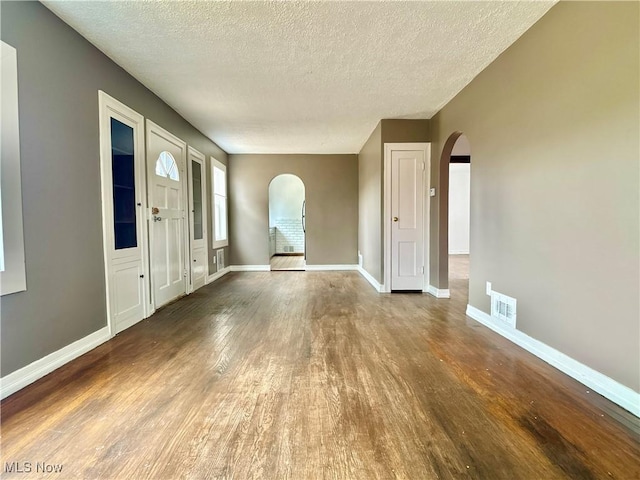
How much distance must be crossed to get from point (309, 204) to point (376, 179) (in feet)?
7.25

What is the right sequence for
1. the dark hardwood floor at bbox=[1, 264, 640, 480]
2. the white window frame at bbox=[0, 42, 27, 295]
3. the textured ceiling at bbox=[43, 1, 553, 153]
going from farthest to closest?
1. the textured ceiling at bbox=[43, 1, 553, 153]
2. the white window frame at bbox=[0, 42, 27, 295]
3. the dark hardwood floor at bbox=[1, 264, 640, 480]

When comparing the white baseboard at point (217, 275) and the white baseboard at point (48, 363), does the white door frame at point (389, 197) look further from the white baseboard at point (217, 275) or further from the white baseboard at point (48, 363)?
the white baseboard at point (48, 363)

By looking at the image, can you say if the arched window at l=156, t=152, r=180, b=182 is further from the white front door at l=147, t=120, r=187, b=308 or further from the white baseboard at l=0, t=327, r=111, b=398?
the white baseboard at l=0, t=327, r=111, b=398

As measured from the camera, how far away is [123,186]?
2.84 meters

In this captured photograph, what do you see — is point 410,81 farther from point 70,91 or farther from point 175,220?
point 175,220

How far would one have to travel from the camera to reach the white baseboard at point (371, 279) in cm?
440

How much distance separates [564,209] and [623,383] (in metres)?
1.05

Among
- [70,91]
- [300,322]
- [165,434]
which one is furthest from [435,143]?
[165,434]

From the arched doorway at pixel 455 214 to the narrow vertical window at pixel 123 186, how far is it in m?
3.57

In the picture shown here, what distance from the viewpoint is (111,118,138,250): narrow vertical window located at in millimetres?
2719

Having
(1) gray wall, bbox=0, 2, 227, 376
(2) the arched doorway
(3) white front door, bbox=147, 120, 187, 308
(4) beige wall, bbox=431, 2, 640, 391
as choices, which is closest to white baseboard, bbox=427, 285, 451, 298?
(2) the arched doorway

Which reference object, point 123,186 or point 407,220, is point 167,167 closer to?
point 123,186

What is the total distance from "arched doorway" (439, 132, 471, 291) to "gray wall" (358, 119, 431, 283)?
2.07 ft

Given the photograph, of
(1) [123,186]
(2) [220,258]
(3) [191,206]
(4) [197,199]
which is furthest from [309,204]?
(1) [123,186]
